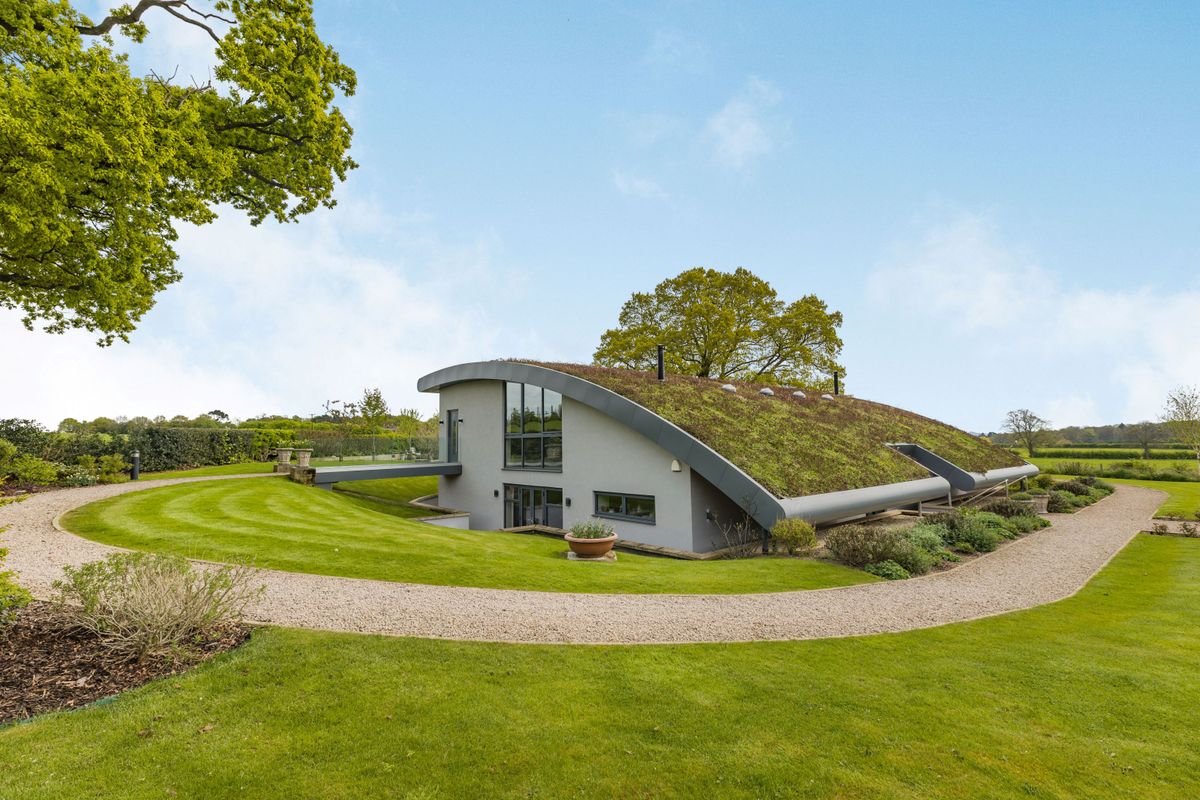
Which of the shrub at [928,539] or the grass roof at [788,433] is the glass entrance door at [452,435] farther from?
the shrub at [928,539]

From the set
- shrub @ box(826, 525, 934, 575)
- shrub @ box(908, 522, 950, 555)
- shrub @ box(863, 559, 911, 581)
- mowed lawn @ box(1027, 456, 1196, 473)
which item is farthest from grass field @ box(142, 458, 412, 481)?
mowed lawn @ box(1027, 456, 1196, 473)

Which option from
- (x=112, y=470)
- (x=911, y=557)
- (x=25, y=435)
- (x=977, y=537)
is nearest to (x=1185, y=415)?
(x=977, y=537)

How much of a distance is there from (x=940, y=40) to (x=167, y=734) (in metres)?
20.7

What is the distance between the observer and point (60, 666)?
Answer: 5.78m

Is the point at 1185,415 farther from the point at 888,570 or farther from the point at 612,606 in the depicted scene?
the point at 612,606

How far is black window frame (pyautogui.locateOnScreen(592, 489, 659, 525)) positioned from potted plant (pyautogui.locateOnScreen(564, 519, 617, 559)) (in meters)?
3.48

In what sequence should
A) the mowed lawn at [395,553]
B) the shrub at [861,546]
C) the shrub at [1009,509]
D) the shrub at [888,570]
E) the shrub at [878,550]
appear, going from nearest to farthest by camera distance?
1. the mowed lawn at [395,553]
2. the shrub at [888,570]
3. the shrub at [878,550]
4. the shrub at [861,546]
5. the shrub at [1009,509]

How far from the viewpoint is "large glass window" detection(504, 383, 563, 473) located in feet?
65.7

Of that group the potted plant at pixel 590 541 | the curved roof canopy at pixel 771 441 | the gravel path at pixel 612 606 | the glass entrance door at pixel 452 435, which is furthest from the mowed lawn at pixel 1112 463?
the glass entrance door at pixel 452 435

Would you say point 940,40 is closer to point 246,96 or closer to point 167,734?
point 246,96

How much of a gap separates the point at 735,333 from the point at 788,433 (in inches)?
702

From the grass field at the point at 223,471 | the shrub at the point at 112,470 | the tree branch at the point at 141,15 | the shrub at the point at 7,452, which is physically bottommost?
the grass field at the point at 223,471

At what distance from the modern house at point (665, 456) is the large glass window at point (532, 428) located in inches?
2.2

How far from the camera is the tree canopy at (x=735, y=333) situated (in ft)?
122
